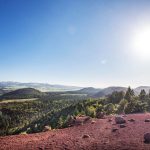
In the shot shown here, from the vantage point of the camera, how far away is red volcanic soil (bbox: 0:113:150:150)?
19.1 m

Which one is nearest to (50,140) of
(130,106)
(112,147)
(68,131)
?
(68,131)

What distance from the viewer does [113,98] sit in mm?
100438

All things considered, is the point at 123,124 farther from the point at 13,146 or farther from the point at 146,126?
the point at 13,146

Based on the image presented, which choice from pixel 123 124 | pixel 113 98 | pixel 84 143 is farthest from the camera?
pixel 113 98

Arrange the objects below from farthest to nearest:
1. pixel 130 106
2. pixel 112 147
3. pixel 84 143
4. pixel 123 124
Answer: pixel 130 106
pixel 123 124
pixel 84 143
pixel 112 147

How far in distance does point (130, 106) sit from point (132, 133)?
35.4 meters

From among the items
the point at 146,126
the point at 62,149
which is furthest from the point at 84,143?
the point at 146,126

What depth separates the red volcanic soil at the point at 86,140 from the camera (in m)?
19.1

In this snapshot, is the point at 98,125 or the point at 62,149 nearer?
the point at 62,149

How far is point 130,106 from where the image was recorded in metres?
57.4

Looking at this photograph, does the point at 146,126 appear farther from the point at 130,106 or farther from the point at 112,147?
the point at 130,106

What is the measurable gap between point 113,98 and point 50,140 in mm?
81752

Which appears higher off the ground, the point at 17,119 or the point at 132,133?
the point at 132,133

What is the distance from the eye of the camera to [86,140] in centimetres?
2145
